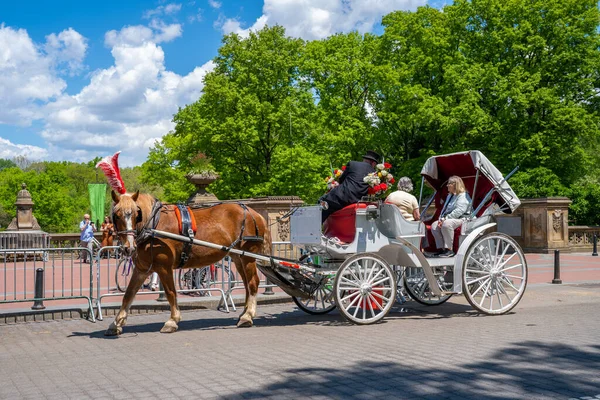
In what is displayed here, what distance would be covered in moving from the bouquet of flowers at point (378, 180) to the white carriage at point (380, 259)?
25 centimetres

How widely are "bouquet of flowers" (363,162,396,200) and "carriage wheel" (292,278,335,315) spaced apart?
1623mm

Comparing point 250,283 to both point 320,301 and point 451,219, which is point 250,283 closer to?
point 320,301

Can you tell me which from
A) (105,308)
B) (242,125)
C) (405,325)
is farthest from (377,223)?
(242,125)

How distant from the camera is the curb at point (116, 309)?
35.3ft

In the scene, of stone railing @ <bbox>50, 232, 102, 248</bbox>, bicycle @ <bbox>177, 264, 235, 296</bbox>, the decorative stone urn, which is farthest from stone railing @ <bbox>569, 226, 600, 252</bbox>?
stone railing @ <bbox>50, 232, 102, 248</bbox>

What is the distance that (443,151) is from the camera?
123 feet

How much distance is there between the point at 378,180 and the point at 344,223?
2.75ft

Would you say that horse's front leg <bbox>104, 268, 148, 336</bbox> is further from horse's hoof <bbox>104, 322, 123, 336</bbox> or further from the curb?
the curb

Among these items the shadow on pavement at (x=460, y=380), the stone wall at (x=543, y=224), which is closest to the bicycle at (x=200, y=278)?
the shadow on pavement at (x=460, y=380)

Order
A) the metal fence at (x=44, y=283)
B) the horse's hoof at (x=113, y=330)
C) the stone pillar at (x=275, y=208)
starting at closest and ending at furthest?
1. the horse's hoof at (x=113, y=330)
2. the metal fence at (x=44, y=283)
3. the stone pillar at (x=275, y=208)

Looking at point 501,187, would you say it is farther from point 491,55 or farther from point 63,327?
point 491,55

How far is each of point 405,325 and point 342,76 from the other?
30.9m

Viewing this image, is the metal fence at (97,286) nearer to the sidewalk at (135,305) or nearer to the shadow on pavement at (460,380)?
the sidewalk at (135,305)

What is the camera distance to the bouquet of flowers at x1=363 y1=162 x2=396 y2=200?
10078 millimetres
